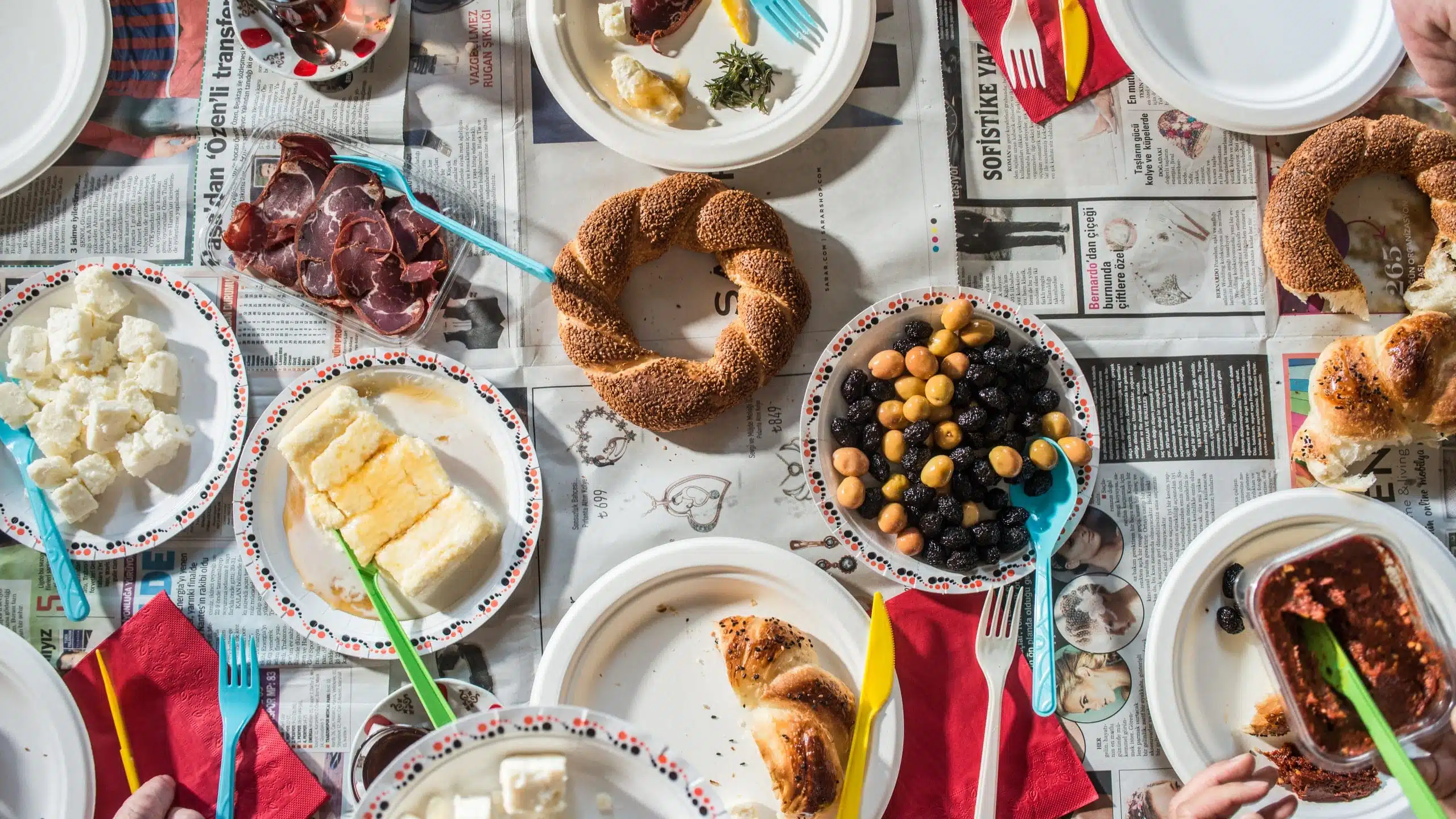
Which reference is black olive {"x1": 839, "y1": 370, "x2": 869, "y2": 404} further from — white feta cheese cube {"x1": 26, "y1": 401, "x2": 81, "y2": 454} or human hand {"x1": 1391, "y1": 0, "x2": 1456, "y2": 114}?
white feta cheese cube {"x1": 26, "y1": 401, "x2": 81, "y2": 454}

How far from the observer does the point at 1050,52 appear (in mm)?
1812

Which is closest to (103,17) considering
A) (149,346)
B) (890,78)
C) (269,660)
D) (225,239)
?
(225,239)

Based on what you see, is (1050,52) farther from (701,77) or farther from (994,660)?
(994,660)

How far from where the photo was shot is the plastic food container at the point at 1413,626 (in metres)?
1.58

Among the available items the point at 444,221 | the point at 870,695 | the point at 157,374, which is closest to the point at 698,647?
the point at 870,695

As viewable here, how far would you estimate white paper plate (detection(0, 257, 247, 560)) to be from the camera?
1.70 meters

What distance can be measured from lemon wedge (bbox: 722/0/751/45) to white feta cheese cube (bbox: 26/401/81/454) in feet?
4.88

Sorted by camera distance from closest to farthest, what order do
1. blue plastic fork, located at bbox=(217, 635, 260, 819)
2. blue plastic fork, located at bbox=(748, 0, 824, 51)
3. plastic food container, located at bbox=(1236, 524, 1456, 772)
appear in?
plastic food container, located at bbox=(1236, 524, 1456, 772), blue plastic fork, located at bbox=(217, 635, 260, 819), blue plastic fork, located at bbox=(748, 0, 824, 51)

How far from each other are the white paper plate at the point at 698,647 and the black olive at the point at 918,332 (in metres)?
0.49

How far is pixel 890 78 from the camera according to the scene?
182 cm

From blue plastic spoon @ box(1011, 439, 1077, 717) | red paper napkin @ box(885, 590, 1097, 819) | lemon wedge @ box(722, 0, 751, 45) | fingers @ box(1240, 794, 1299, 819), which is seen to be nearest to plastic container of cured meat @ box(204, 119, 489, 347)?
lemon wedge @ box(722, 0, 751, 45)

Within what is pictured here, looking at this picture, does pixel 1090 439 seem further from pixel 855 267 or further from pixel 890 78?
pixel 890 78

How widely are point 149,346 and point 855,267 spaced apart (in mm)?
1393

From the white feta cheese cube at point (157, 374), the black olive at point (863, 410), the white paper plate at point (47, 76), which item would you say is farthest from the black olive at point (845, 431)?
the white paper plate at point (47, 76)
